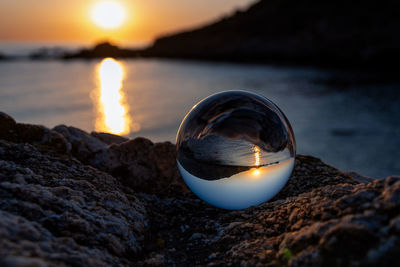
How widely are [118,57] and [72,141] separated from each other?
3325 inches

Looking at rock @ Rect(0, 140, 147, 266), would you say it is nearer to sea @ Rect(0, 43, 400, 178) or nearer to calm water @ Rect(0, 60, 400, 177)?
sea @ Rect(0, 43, 400, 178)

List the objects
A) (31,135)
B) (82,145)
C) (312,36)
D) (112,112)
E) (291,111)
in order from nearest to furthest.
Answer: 1. (31,135)
2. (82,145)
3. (291,111)
4. (112,112)
5. (312,36)

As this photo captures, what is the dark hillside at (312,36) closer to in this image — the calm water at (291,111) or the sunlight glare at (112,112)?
the calm water at (291,111)

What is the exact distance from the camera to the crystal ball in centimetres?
288

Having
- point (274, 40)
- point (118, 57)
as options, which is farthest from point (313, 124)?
point (118, 57)

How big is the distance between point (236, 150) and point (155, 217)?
41.7 inches

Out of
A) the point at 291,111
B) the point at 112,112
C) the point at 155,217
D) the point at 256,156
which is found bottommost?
the point at 155,217

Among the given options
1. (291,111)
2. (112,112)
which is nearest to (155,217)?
(112,112)

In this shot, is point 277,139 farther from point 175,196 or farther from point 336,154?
point 336,154

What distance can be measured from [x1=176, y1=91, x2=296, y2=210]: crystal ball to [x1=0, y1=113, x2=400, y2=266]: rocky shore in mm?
249

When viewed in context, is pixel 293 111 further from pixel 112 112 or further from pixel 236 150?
pixel 236 150

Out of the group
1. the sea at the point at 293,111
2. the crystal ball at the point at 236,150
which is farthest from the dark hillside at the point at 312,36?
the crystal ball at the point at 236,150

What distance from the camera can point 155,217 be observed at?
3.18 meters

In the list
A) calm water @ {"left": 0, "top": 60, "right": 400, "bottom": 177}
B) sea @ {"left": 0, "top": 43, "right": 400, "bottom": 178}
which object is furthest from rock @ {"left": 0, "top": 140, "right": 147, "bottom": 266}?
calm water @ {"left": 0, "top": 60, "right": 400, "bottom": 177}
